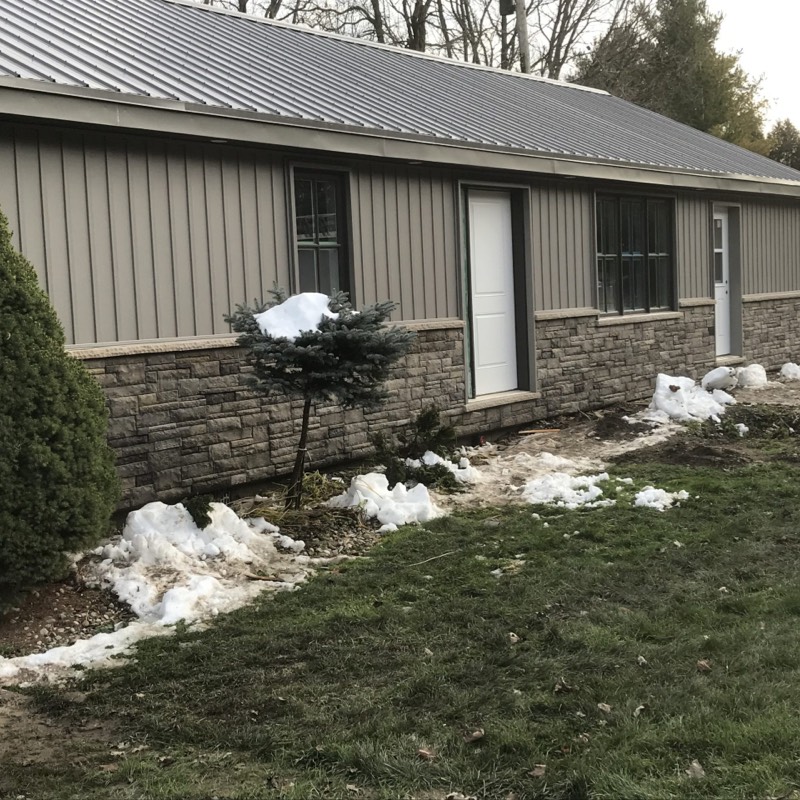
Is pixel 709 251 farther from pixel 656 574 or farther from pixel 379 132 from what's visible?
pixel 656 574


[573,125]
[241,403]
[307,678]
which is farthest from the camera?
[573,125]

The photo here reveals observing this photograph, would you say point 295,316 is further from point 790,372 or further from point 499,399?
point 790,372

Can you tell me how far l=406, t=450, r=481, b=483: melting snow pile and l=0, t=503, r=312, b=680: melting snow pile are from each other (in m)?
1.86

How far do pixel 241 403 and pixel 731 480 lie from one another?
3.86 m

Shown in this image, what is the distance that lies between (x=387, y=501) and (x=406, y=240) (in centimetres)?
288

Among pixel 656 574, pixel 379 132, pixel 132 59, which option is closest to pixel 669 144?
pixel 379 132

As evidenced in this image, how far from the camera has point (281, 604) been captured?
5.17 meters

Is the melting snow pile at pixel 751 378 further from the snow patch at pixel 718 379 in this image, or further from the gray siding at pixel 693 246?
the snow patch at pixel 718 379

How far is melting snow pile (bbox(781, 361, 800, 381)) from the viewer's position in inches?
571

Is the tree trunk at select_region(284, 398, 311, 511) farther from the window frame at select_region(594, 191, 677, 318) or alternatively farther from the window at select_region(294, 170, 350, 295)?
the window frame at select_region(594, 191, 677, 318)

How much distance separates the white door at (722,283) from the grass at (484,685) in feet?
30.0

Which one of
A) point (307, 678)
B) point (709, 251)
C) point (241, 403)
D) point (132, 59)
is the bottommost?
point (307, 678)

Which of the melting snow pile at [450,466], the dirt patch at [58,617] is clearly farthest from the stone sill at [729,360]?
the dirt patch at [58,617]

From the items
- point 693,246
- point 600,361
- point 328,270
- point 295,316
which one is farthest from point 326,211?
point 693,246
